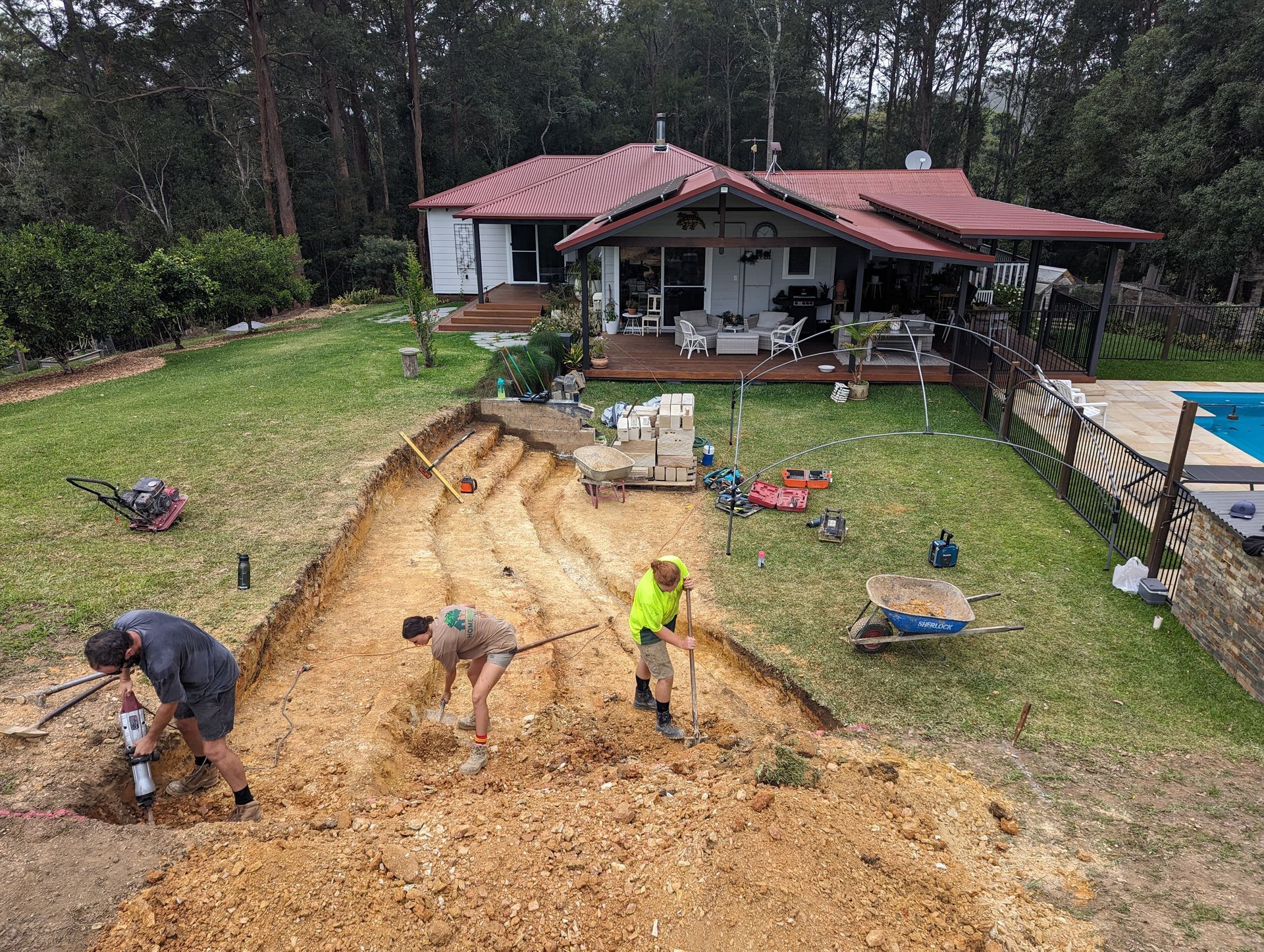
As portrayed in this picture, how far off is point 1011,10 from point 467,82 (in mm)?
30813

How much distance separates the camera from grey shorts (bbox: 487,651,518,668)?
18.7 feet

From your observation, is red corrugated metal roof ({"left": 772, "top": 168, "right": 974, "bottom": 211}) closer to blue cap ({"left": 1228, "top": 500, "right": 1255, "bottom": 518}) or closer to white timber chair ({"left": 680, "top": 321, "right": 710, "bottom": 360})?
white timber chair ({"left": 680, "top": 321, "right": 710, "bottom": 360})

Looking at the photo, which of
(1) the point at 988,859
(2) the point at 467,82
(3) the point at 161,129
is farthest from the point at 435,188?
(1) the point at 988,859

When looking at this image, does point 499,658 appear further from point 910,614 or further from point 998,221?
point 998,221

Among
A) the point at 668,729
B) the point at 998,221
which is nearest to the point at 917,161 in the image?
the point at 998,221

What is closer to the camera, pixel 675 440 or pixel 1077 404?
pixel 675 440

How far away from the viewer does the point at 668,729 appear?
20.2 feet

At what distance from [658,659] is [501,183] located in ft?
72.5

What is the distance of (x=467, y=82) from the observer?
36.3 metres

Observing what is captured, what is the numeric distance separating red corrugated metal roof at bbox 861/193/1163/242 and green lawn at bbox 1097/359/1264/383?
3.19 metres

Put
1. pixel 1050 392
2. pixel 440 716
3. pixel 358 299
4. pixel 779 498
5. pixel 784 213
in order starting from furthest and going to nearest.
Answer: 1. pixel 358 299
2. pixel 784 213
3. pixel 1050 392
4. pixel 779 498
5. pixel 440 716

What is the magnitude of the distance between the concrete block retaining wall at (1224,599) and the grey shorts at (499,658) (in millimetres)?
6167

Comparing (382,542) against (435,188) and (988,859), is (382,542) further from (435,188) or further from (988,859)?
(435,188)

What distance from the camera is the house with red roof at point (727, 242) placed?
15109 millimetres
